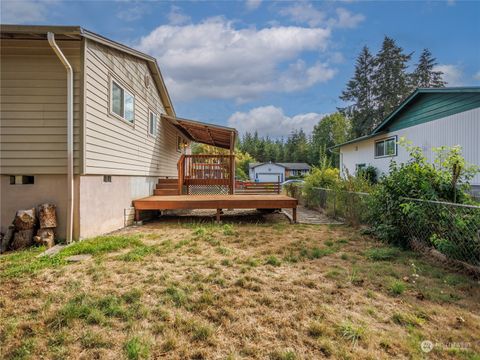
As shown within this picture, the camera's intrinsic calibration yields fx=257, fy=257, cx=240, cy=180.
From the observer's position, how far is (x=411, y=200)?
4.72 meters

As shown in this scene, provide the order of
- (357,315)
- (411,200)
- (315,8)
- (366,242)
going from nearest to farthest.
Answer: (357,315) < (411,200) < (366,242) < (315,8)

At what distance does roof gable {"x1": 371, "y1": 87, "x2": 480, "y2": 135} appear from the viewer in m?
8.62

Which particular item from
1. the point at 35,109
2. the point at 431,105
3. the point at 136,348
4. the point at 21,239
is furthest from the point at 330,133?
the point at 136,348

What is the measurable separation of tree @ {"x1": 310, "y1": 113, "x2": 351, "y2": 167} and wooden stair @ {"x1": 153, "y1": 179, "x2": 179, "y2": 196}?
3765 centimetres

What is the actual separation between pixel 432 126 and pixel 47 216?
13131 millimetres

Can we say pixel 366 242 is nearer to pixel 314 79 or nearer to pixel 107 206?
pixel 107 206

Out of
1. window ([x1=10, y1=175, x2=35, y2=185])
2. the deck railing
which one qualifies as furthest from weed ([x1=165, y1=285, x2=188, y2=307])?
the deck railing

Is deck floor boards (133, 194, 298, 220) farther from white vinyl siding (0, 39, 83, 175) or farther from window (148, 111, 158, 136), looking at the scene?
window (148, 111, 158, 136)

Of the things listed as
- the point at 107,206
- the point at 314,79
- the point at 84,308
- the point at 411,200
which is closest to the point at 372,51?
the point at 314,79

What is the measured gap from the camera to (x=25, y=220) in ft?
15.1

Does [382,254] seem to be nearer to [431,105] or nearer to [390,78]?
[431,105]

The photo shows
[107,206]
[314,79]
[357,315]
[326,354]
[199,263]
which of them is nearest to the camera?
[326,354]

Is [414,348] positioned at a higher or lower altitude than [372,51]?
Result: lower

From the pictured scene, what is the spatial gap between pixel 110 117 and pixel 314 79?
20.6 m
